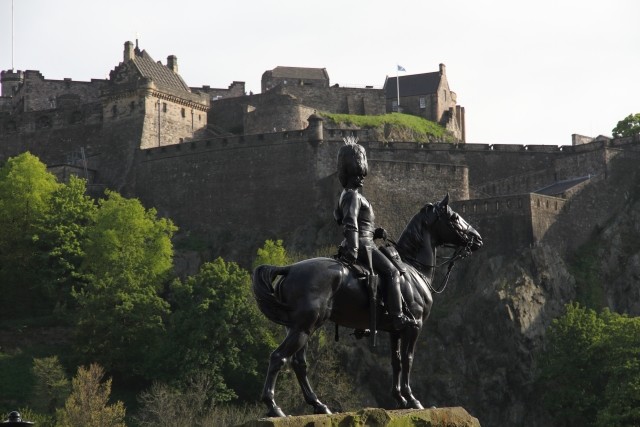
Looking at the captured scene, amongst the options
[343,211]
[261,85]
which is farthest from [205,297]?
[343,211]

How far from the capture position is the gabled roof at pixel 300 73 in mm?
100938

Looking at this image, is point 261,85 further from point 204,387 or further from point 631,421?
point 631,421

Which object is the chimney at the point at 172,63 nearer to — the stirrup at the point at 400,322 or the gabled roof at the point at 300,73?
the gabled roof at the point at 300,73

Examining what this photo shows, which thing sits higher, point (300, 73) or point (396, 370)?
point (300, 73)

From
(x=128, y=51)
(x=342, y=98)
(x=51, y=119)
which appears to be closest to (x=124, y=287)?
(x=51, y=119)

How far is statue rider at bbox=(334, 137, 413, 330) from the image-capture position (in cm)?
1902

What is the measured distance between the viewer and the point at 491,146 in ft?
277

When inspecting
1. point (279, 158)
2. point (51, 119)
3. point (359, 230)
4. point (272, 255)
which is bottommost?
point (359, 230)

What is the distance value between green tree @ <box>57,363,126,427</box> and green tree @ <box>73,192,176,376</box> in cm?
664

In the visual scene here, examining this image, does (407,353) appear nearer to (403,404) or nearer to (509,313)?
(403,404)

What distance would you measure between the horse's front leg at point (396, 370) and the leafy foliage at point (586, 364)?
40.7m

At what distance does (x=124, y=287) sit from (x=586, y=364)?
856 inches

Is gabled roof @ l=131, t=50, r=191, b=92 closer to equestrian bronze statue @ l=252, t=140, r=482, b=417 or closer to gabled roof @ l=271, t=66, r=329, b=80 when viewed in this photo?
gabled roof @ l=271, t=66, r=329, b=80

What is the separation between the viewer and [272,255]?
6919cm
